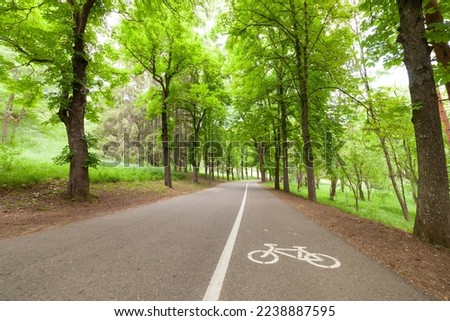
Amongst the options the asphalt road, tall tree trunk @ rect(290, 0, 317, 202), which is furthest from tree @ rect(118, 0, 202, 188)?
the asphalt road

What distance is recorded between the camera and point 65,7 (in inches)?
332

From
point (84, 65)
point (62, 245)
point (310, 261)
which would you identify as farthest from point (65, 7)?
point (310, 261)

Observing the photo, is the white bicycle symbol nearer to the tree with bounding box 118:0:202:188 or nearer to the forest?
the forest

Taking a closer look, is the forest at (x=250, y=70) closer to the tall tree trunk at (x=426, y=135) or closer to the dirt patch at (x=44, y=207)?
the tall tree trunk at (x=426, y=135)

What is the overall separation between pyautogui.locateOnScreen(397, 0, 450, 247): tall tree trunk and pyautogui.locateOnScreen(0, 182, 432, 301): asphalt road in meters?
2.09

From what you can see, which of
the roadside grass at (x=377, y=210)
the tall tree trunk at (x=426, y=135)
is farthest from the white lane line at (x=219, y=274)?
the roadside grass at (x=377, y=210)

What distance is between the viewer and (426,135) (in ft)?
16.8

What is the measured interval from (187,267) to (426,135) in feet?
19.7

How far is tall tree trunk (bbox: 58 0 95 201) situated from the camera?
31.8ft

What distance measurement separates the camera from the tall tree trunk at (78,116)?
9695mm

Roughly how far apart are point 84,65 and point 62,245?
8829 millimetres

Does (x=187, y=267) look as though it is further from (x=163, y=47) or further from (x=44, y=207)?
(x=163, y=47)

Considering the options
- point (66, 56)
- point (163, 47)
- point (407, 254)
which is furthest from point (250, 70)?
point (407, 254)

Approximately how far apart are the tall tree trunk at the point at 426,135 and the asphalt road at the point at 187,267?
6.84 feet
